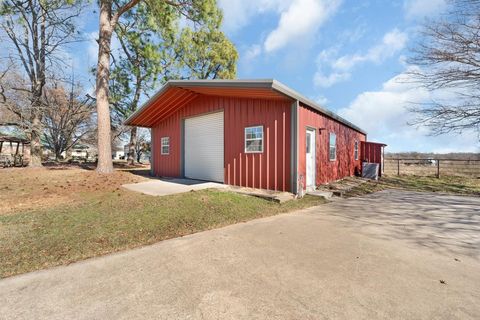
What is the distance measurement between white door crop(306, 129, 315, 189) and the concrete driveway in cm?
401

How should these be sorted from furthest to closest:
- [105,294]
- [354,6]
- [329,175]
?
1. [329,175]
2. [354,6]
3. [105,294]

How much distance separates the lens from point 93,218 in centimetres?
491

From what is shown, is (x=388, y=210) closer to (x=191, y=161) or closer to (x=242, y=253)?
(x=242, y=253)

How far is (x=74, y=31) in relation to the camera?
15727mm

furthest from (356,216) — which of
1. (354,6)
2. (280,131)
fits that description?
(354,6)

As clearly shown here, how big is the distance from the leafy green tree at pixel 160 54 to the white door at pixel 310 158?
29.7 ft

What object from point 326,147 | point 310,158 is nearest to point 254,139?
point 310,158

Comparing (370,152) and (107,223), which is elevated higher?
(370,152)

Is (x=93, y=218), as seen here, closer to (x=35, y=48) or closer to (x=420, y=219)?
(x=420, y=219)

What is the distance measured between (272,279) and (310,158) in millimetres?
6476

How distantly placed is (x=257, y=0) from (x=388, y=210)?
1044 centimetres

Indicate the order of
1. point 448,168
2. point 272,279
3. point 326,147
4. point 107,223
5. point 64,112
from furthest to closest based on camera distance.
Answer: point 64,112 → point 448,168 → point 326,147 → point 107,223 → point 272,279

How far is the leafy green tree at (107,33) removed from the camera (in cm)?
1138

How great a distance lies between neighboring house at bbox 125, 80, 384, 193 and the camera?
7.45 meters
